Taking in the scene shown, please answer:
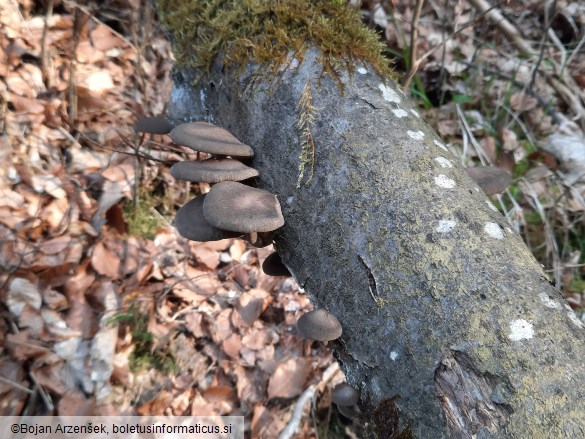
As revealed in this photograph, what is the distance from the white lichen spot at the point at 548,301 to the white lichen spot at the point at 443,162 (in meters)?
0.60

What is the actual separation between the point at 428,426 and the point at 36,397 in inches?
105

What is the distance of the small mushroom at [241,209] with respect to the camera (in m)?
1.75

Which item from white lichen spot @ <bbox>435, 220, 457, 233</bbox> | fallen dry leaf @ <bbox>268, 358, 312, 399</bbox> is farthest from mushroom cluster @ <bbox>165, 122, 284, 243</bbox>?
fallen dry leaf @ <bbox>268, 358, 312, 399</bbox>

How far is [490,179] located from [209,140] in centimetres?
155

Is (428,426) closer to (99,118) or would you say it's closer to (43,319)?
(43,319)

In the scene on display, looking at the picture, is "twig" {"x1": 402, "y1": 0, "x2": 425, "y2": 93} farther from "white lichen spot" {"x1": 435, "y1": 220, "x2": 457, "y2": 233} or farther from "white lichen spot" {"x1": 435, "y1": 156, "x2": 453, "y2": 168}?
"white lichen spot" {"x1": 435, "y1": 220, "x2": 457, "y2": 233}

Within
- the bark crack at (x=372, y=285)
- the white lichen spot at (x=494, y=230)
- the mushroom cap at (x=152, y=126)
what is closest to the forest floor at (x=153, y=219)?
the mushroom cap at (x=152, y=126)

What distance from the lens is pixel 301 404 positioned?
3.35 meters

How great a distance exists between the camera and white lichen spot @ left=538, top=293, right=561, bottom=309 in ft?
4.52

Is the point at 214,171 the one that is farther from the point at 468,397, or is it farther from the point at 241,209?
the point at 468,397

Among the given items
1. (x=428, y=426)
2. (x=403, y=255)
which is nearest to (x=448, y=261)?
(x=403, y=255)

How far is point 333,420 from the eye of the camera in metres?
3.70

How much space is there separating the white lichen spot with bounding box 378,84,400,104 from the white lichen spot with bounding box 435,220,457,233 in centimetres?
67

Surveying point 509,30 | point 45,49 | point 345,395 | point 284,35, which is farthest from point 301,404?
point 509,30
